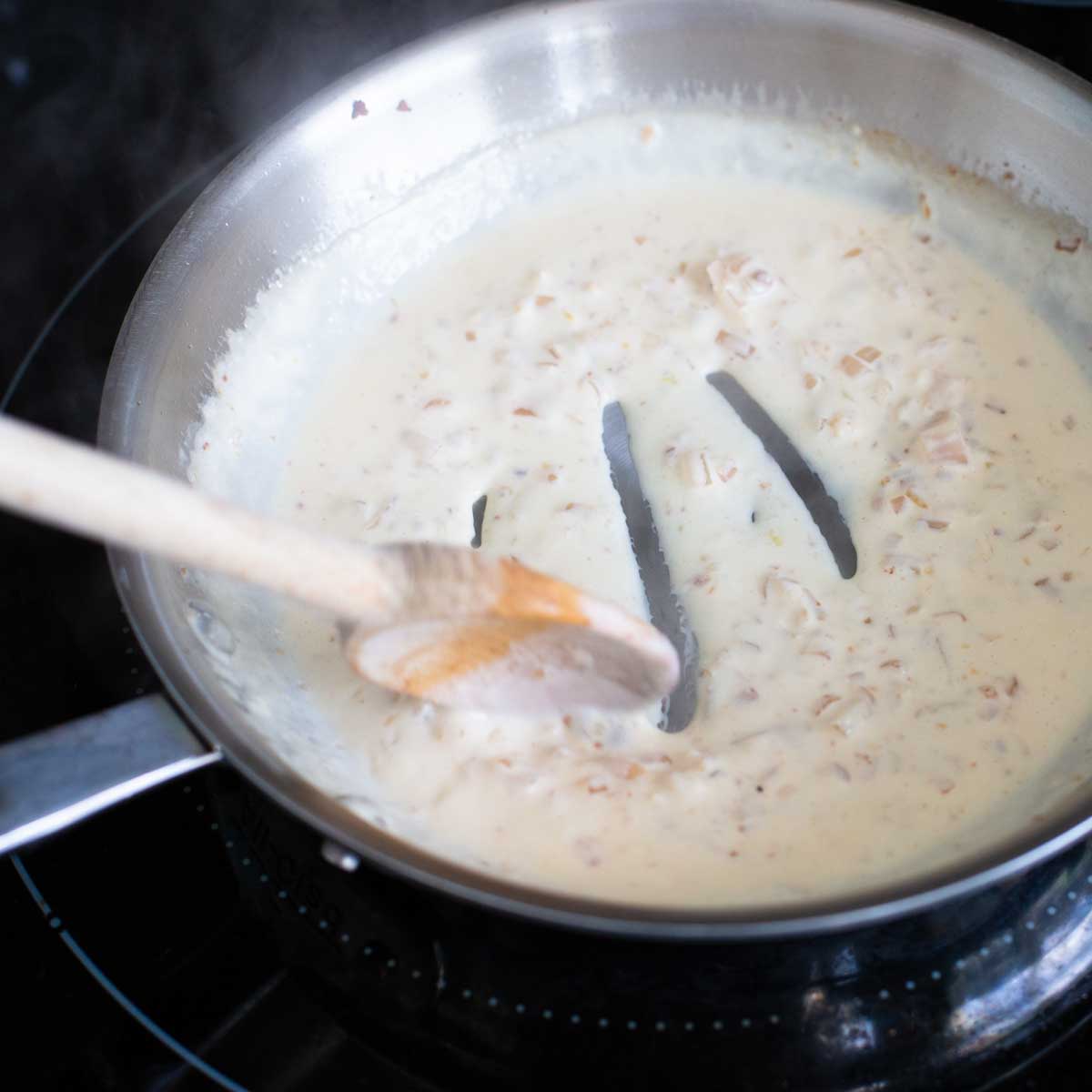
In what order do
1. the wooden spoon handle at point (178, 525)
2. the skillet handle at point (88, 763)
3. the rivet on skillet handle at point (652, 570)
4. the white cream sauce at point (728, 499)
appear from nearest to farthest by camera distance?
1. the wooden spoon handle at point (178, 525)
2. the skillet handle at point (88, 763)
3. the white cream sauce at point (728, 499)
4. the rivet on skillet handle at point (652, 570)

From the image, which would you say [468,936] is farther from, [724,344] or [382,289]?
[382,289]

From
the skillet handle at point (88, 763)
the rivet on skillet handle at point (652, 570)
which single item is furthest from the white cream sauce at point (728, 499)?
the skillet handle at point (88, 763)

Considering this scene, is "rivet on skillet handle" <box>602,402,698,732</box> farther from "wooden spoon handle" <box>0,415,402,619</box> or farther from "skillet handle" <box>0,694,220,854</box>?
"skillet handle" <box>0,694,220,854</box>

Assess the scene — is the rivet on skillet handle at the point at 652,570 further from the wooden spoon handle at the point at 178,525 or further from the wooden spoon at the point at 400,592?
the wooden spoon handle at the point at 178,525

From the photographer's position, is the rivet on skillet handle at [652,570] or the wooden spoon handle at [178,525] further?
the rivet on skillet handle at [652,570]

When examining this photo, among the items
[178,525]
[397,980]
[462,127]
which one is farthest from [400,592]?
[462,127]

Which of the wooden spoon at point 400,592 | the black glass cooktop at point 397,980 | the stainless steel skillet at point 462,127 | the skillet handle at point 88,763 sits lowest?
the black glass cooktop at point 397,980

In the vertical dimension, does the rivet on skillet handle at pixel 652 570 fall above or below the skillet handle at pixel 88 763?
above

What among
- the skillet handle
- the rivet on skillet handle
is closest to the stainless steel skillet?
the skillet handle
